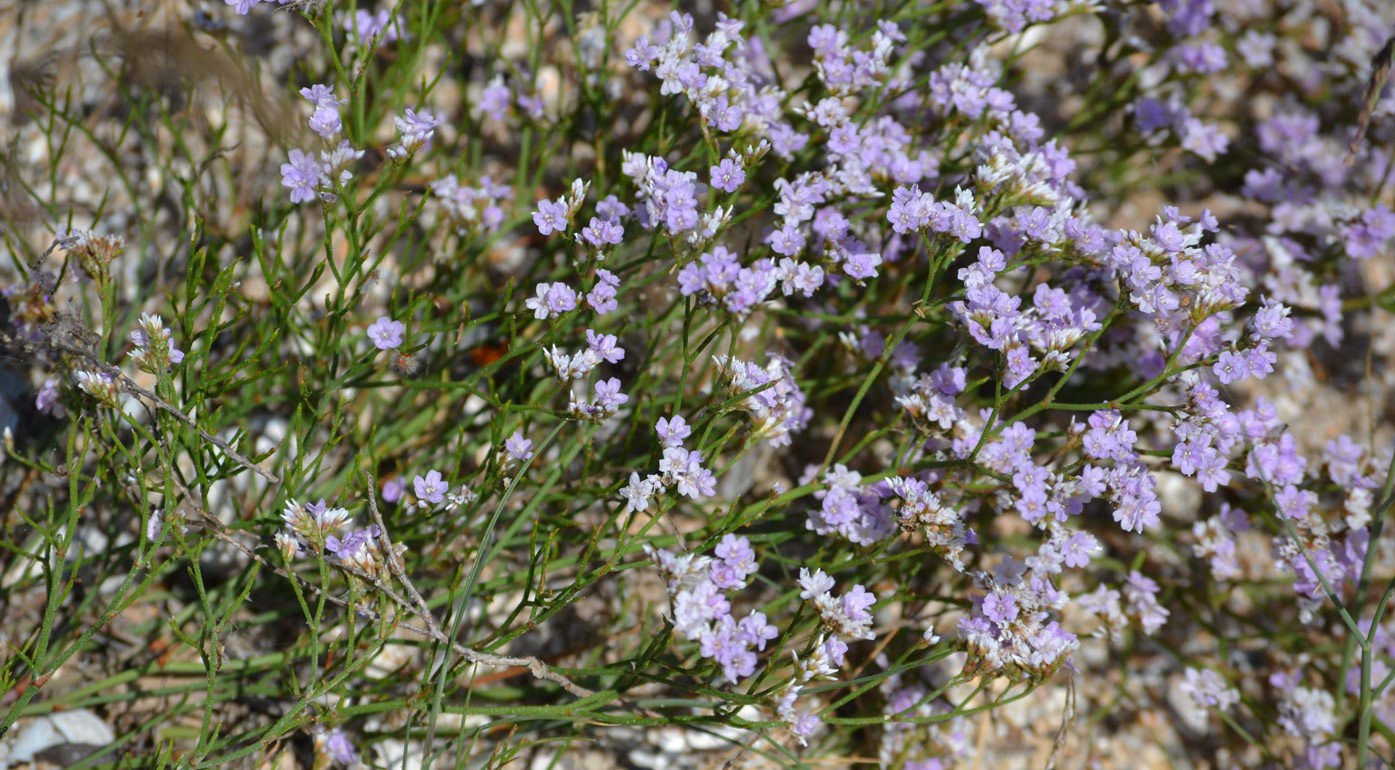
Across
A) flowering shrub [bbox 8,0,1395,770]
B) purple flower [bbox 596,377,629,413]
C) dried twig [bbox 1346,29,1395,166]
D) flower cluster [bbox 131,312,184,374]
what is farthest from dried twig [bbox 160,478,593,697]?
dried twig [bbox 1346,29,1395,166]

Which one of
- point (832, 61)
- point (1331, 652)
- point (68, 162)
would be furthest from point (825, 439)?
point (68, 162)

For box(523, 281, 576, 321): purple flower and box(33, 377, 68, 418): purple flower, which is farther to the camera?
box(33, 377, 68, 418): purple flower

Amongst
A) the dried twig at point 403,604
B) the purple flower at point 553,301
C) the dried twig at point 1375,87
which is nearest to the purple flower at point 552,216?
the purple flower at point 553,301

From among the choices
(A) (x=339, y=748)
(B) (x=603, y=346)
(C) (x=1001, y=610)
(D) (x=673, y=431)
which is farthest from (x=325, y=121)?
(C) (x=1001, y=610)

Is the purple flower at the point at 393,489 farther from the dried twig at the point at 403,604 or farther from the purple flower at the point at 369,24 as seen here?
the purple flower at the point at 369,24

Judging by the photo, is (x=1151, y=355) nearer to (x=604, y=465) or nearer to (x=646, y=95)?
(x=604, y=465)

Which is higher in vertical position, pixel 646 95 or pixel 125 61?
pixel 646 95

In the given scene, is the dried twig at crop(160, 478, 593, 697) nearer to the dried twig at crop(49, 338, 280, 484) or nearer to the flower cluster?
the dried twig at crop(49, 338, 280, 484)
